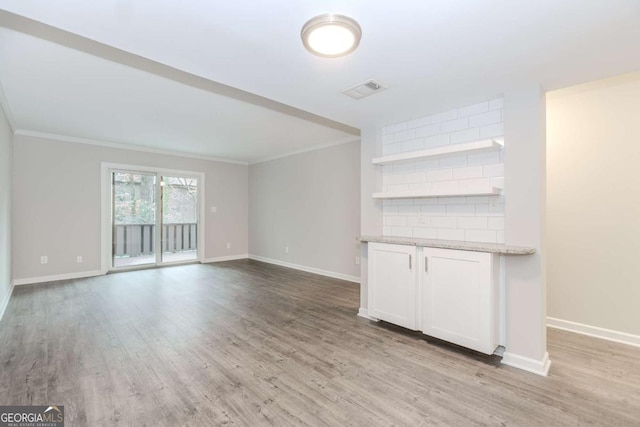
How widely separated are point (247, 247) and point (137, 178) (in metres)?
2.99

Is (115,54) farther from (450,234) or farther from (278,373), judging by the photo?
(450,234)

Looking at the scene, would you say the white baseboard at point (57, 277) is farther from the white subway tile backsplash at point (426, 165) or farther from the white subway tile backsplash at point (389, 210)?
the white subway tile backsplash at point (426, 165)

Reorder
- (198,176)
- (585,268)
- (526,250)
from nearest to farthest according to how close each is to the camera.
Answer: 1. (526,250)
2. (585,268)
3. (198,176)

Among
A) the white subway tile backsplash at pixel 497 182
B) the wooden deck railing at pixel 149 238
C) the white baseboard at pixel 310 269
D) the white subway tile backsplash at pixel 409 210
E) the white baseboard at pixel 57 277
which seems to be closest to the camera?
the white subway tile backsplash at pixel 497 182

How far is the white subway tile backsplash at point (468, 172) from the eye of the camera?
272 cm

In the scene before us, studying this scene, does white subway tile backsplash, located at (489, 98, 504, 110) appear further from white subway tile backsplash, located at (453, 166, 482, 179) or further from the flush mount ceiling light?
the flush mount ceiling light

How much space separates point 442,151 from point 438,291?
131cm

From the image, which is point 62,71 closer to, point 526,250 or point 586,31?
point 586,31

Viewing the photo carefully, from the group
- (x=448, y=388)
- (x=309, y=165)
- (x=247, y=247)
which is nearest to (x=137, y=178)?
(x=247, y=247)

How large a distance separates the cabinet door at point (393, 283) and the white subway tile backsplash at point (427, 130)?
3.99 feet

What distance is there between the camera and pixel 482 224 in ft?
8.83

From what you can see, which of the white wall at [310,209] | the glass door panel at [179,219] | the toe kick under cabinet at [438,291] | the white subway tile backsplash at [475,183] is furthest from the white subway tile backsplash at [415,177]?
the glass door panel at [179,219]

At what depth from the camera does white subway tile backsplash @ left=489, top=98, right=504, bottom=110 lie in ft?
8.45

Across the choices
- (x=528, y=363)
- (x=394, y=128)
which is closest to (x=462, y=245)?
(x=528, y=363)
